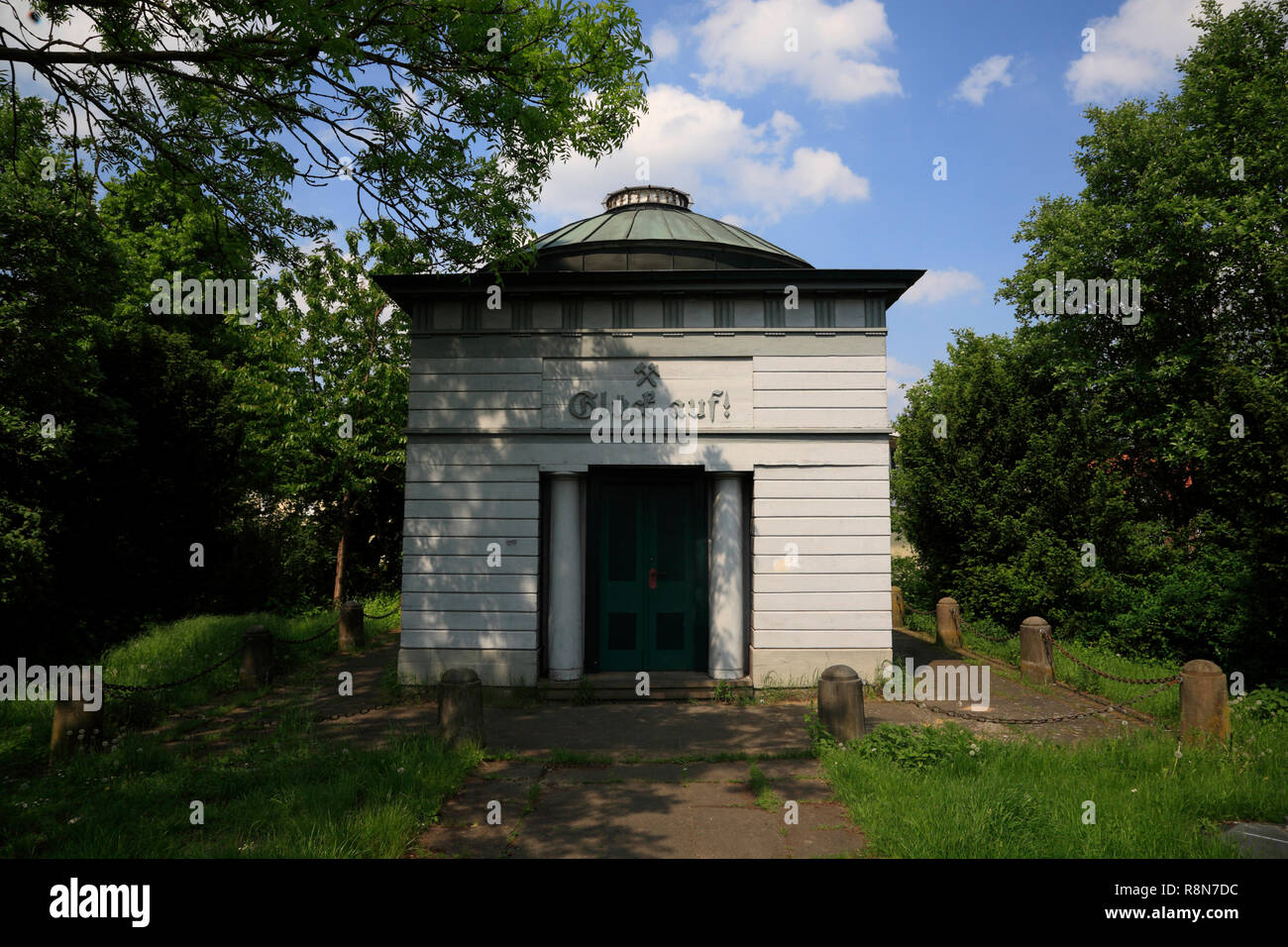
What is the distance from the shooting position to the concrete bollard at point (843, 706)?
745 cm

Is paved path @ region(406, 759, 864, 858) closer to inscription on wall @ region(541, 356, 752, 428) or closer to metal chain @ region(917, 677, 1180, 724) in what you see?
metal chain @ region(917, 677, 1180, 724)

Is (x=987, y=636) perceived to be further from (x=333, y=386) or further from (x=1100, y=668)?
(x=333, y=386)

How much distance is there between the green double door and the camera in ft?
34.9

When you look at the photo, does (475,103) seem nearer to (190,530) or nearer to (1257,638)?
(190,530)

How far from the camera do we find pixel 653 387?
1029 cm

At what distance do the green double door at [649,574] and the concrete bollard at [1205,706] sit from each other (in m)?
5.91

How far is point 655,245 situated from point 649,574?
230 inches

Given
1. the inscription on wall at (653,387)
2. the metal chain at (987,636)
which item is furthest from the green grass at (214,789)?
the metal chain at (987,636)

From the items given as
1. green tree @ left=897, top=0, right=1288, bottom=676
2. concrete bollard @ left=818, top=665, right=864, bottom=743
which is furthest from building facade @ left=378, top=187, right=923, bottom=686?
green tree @ left=897, top=0, right=1288, bottom=676

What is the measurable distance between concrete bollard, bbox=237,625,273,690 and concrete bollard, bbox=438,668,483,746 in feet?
15.3

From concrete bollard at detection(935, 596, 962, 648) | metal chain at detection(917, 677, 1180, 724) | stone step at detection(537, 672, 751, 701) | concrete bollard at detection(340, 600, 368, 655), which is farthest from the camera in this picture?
concrete bollard at detection(340, 600, 368, 655)

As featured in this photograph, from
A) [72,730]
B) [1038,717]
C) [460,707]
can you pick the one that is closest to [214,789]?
[460,707]
